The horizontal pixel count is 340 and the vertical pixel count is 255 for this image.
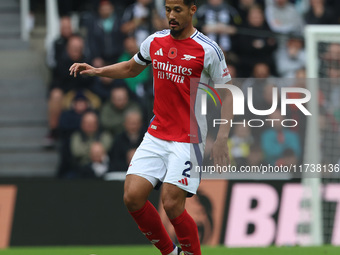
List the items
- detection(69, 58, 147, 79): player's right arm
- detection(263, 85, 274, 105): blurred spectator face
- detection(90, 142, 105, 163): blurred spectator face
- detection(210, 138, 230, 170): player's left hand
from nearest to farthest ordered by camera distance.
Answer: detection(210, 138, 230, 170): player's left hand → detection(69, 58, 147, 79): player's right arm → detection(263, 85, 274, 105): blurred spectator face → detection(90, 142, 105, 163): blurred spectator face

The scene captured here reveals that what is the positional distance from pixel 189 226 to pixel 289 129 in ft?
13.4

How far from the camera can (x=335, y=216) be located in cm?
1092

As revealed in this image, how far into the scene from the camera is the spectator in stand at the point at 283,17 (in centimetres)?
1259

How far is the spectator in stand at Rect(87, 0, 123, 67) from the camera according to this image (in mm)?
12344

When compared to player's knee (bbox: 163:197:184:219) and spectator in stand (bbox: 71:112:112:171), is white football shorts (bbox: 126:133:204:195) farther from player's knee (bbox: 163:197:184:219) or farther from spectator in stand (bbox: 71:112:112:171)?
spectator in stand (bbox: 71:112:112:171)

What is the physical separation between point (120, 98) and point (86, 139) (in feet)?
2.51

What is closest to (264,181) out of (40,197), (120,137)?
(120,137)

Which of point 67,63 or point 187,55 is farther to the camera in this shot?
point 67,63

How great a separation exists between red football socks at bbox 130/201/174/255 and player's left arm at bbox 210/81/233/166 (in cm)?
71

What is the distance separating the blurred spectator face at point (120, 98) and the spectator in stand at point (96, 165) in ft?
2.21

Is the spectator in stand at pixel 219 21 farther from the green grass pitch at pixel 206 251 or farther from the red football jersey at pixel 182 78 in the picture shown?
the red football jersey at pixel 182 78

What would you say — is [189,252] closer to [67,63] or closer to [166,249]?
[166,249]

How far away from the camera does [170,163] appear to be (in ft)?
22.9

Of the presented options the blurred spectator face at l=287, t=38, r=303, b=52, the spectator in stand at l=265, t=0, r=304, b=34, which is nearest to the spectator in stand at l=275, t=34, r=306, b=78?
the blurred spectator face at l=287, t=38, r=303, b=52
